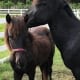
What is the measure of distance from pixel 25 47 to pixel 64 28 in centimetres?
99

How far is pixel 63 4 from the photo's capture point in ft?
19.7

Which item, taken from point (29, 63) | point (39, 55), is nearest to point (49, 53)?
point (39, 55)

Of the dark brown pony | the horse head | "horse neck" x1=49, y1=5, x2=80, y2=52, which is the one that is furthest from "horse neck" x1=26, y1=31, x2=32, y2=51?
"horse neck" x1=49, y1=5, x2=80, y2=52

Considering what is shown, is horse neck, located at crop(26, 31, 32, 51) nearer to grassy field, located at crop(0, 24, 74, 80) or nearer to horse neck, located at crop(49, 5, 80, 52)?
horse neck, located at crop(49, 5, 80, 52)

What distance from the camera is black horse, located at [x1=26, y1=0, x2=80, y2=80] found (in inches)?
230

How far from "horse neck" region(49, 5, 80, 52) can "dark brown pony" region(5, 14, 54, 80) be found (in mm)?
687

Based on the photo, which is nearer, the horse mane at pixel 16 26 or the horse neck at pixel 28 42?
the horse mane at pixel 16 26

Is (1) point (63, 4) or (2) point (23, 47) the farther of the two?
(2) point (23, 47)

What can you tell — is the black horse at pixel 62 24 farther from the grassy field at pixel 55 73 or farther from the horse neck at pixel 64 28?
the grassy field at pixel 55 73

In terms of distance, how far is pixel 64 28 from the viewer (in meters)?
6.13

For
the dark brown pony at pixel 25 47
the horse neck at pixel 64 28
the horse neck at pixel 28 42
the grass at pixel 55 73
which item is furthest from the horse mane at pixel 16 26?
the grass at pixel 55 73

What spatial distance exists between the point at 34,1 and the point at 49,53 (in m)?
2.05

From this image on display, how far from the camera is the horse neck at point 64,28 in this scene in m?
6.04

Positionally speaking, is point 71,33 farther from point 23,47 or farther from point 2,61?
point 2,61
